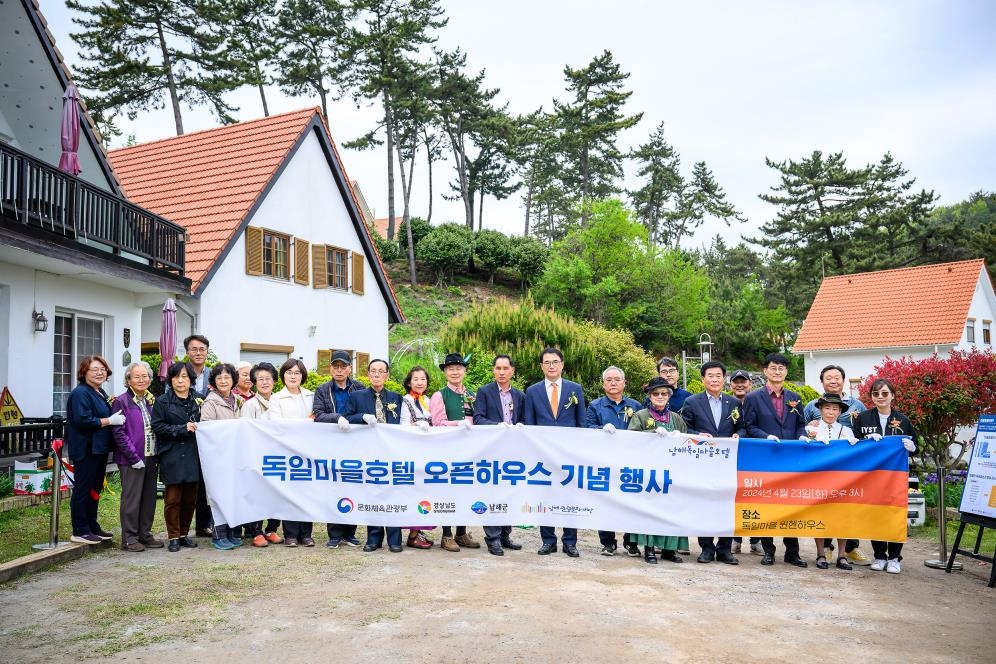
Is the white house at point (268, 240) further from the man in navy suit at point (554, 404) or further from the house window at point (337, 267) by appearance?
the man in navy suit at point (554, 404)

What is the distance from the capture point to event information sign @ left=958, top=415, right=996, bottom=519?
7.07 metres

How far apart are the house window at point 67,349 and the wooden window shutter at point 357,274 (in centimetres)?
815

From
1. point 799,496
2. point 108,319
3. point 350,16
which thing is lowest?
point 799,496

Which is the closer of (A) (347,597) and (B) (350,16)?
(A) (347,597)

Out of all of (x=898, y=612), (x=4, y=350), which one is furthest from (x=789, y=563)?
(x=4, y=350)

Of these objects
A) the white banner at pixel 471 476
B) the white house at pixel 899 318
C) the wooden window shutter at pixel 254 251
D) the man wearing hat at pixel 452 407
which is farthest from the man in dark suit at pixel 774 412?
the white house at pixel 899 318

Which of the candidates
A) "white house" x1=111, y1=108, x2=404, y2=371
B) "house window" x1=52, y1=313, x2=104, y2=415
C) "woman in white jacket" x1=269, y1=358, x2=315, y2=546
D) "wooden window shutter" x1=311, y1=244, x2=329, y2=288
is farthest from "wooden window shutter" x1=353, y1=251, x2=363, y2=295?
"woman in white jacket" x1=269, y1=358, x2=315, y2=546

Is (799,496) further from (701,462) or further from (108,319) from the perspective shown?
(108,319)

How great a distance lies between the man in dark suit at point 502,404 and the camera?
765 centimetres

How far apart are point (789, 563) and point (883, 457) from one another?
1.38 metres

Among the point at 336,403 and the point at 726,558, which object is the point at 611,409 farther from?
the point at 336,403

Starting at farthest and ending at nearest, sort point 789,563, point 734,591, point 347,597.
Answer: point 789,563 → point 734,591 → point 347,597

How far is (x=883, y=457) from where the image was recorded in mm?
7465

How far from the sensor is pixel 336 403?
7.75 metres
